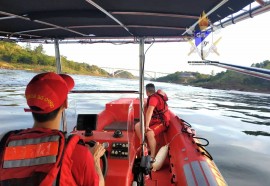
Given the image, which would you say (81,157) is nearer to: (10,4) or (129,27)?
(10,4)

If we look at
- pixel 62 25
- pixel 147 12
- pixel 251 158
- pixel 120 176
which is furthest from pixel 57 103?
pixel 251 158

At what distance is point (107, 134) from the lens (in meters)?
2.87

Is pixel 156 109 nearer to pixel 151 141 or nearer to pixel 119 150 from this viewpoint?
pixel 151 141

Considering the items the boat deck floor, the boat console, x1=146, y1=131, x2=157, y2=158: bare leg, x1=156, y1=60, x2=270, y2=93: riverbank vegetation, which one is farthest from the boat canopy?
x1=156, y1=60, x2=270, y2=93: riverbank vegetation

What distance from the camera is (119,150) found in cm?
265

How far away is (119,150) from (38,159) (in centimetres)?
161

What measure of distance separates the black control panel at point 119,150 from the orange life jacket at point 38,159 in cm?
151

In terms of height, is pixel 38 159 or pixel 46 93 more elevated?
pixel 46 93

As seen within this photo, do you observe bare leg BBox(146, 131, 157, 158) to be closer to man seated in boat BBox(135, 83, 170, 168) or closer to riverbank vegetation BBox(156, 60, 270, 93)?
man seated in boat BBox(135, 83, 170, 168)

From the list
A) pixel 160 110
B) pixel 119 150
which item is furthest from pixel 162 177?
pixel 119 150

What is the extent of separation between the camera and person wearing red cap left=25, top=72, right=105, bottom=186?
3.76 feet

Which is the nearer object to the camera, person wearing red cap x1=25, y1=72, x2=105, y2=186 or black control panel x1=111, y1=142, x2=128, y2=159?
person wearing red cap x1=25, y1=72, x2=105, y2=186

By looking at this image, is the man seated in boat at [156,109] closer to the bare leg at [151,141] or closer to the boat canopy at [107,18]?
the bare leg at [151,141]

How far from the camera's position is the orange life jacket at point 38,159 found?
1060 mm
